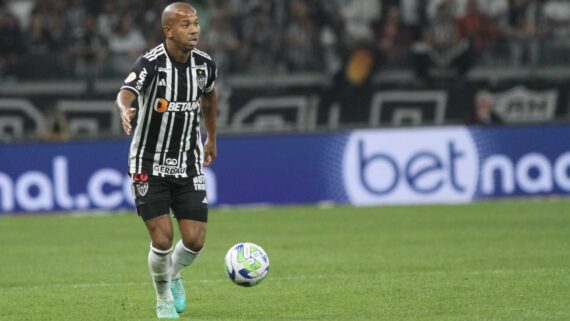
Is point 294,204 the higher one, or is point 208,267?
point 208,267

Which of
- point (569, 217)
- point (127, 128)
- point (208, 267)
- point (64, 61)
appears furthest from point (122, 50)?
point (127, 128)

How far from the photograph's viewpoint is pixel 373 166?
1864 cm

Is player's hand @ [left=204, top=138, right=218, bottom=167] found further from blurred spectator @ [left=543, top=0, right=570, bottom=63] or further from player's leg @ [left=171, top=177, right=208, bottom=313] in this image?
blurred spectator @ [left=543, top=0, right=570, bottom=63]

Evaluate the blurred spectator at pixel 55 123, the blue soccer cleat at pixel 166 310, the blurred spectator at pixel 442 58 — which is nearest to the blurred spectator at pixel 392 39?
the blurred spectator at pixel 442 58

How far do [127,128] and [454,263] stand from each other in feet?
15.3

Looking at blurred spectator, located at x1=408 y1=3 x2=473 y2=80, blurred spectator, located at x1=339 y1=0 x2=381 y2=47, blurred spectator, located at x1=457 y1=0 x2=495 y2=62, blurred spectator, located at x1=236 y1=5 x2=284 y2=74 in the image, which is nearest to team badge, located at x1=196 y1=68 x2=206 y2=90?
blurred spectator, located at x1=236 y1=5 x2=284 y2=74

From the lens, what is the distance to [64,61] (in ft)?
71.1

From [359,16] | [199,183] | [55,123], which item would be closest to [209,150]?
[199,183]

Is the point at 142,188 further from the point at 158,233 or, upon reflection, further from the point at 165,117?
the point at 165,117

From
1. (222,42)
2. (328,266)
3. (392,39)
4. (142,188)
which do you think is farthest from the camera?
(392,39)

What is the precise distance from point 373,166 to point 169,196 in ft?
33.9

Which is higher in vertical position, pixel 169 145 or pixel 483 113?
pixel 169 145

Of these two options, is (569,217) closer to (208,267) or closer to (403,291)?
(208,267)

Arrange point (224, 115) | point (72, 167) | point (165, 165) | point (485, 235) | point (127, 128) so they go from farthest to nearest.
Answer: point (224, 115)
point (72, 167)
point (485, 235)
point (165, 165)
point (127, 128)
